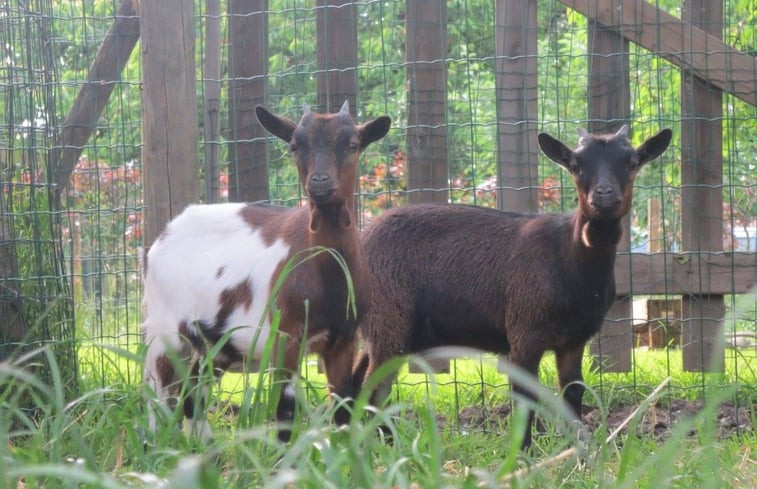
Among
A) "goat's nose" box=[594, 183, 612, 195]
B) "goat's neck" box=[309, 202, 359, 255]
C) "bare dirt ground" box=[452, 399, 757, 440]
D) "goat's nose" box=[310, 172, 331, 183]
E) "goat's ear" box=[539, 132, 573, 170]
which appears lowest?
"bare dirt ground" box=[452, 399, 757, 440]

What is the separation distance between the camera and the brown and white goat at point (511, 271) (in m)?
5.89

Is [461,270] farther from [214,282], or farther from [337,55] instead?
[337,55]

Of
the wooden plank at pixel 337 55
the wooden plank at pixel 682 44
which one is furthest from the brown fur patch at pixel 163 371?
the wooden plank at pixel 682 44

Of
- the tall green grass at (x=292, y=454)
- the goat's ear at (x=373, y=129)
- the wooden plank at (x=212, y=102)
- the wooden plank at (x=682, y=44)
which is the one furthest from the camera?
the wooden plank at (x=212, y=102)

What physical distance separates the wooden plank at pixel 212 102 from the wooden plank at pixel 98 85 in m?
0.45

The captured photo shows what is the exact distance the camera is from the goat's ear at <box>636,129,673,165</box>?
19.7 feet

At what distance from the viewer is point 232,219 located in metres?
6.06

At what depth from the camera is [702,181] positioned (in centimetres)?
673

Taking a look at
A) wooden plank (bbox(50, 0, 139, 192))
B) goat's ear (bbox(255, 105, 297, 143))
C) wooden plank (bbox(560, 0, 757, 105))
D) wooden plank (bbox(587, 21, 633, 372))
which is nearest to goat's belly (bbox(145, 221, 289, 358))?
goat's ear (bbox(255, 105, 297, 143))

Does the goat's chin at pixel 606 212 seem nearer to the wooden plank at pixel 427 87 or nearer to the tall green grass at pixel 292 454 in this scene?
the wooden plank at pixel 427 87

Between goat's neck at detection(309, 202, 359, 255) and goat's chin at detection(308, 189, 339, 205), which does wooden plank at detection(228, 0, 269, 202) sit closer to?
goat's neck at detection(309, 202, 359, 255)

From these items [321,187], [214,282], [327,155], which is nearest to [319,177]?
[321,187]

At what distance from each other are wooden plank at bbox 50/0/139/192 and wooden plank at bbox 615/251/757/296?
128 inches

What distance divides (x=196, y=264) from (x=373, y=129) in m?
1.22
